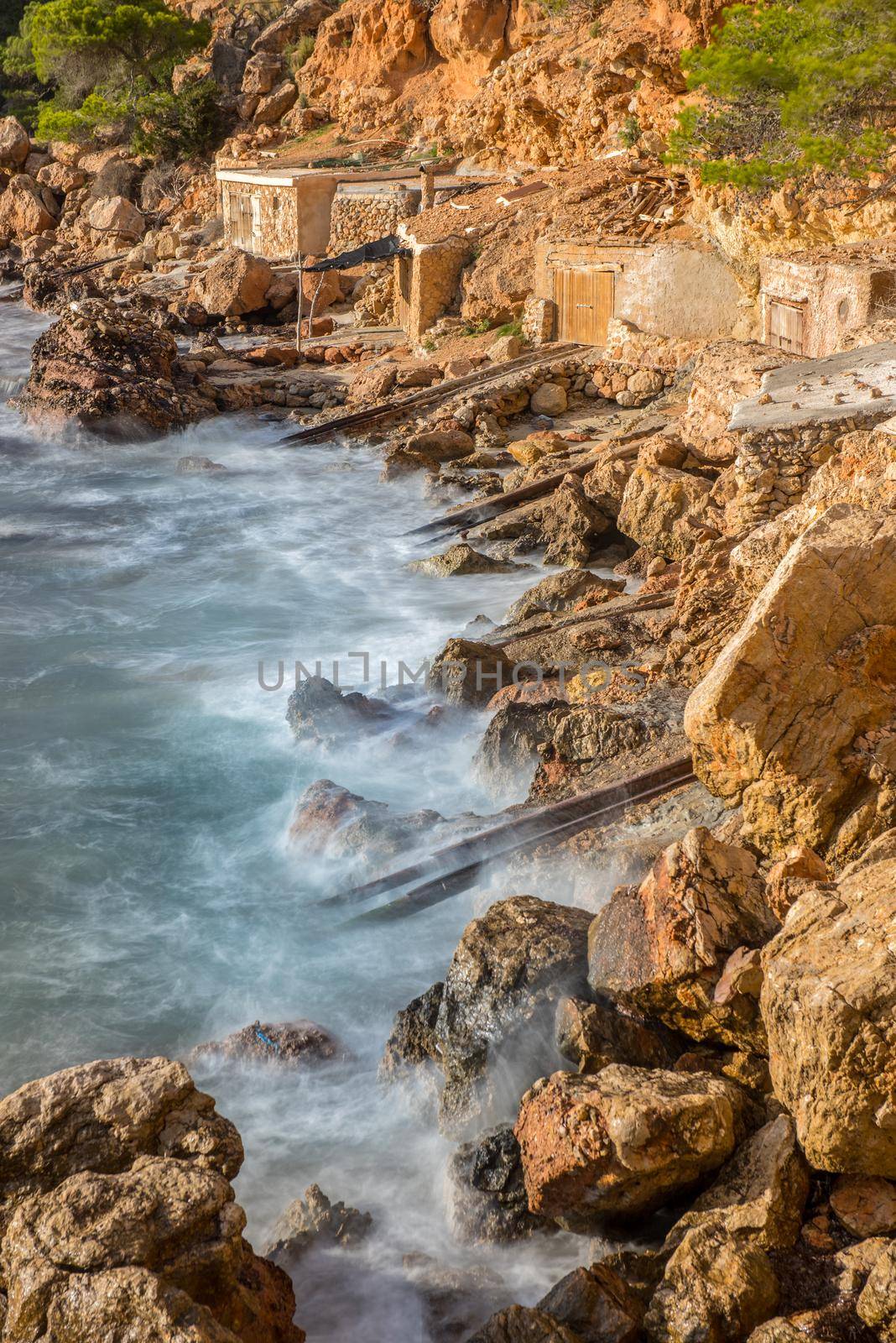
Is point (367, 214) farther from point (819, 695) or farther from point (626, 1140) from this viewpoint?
point (626, 1140)

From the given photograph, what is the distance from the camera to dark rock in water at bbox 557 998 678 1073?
479 cm

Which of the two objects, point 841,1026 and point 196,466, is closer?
point 841,1026

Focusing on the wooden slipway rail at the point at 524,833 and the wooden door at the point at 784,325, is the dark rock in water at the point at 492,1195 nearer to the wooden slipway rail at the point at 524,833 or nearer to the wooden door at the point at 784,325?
the wooden slipway rail at the point at 524,833

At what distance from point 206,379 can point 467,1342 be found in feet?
67.6

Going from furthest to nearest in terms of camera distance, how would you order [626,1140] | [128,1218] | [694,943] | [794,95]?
1. [794,95]
2. [694,943]
3. [626,1140]
4. [128,1218]

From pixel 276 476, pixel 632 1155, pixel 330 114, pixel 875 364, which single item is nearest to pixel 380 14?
pixel 330 114

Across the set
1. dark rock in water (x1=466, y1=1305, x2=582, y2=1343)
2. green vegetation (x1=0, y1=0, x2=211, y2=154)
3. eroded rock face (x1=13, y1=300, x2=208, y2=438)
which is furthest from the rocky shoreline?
green vegetation (x1=0, y1=0, x2=211, y2=154)

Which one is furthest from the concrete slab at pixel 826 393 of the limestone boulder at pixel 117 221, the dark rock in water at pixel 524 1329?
the limestone boulder at pixel 117 221

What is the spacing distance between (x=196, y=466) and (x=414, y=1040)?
48.1 ft

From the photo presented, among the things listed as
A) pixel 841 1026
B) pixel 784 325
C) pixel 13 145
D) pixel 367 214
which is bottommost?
pixel 841 1026

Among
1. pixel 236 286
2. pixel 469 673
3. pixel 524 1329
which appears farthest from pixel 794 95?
pixel 236 286

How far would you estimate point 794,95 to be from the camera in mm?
14039

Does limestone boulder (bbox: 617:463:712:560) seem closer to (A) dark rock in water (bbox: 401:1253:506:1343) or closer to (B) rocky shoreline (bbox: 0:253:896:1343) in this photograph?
(B) rocky shoreline (bbox: 0:253:896:1343)

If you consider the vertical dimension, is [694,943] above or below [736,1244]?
above
